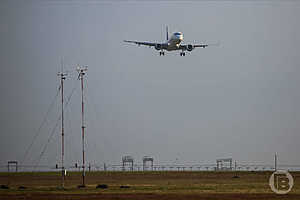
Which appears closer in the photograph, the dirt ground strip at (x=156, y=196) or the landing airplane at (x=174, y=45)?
the dirt ground strip at (x=156, y=196)

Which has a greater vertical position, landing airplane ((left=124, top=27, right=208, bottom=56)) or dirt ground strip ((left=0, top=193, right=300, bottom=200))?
landing airplane ((left=124, top=27, right=208, bottom=56))

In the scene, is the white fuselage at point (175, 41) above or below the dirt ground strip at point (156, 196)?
above

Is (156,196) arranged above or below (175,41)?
below

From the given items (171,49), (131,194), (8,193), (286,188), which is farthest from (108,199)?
(171,49)

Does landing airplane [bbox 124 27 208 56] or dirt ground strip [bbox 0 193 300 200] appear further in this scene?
landing airplane [bbox 124 27 208 56]

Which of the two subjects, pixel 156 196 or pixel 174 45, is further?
pixel 174 45

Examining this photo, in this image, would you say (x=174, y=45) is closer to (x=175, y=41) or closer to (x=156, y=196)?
(x=175, y=41)

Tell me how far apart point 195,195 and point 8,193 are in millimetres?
24301

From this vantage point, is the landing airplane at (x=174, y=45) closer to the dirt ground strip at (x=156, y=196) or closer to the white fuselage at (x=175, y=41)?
the white fuselage at (x=175, y=41)

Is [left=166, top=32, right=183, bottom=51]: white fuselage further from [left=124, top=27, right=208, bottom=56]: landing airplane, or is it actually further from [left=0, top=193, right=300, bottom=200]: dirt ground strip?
[left=0, top=193, right=300, bottom=200]: dirt ground strip

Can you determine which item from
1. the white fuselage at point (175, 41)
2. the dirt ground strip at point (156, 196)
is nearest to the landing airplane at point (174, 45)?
the white fuselage at point (175, 41)

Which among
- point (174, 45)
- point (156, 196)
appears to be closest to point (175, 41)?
point (174, 45)

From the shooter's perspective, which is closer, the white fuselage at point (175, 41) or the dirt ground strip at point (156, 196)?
the dirt ground strip at point (156, 196)

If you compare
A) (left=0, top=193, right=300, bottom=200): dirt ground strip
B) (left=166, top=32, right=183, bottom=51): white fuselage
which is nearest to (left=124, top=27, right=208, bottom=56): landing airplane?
(left=166, top=32, right=183, bottom=51): white fuselage
